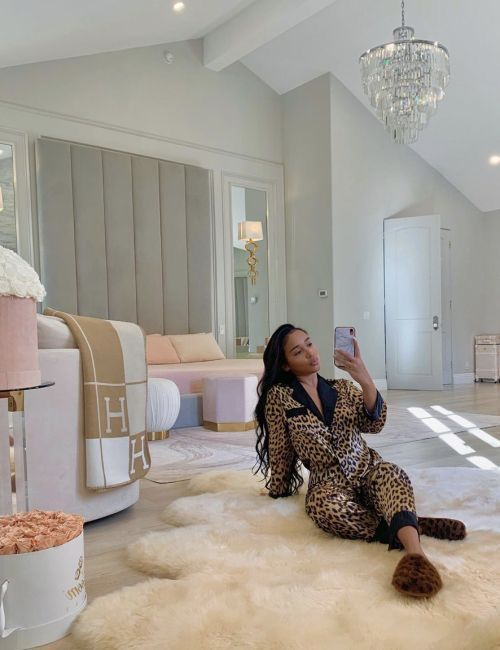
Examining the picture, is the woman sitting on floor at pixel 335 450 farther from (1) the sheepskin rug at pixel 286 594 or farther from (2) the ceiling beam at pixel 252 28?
(2) the ceiling beam at pixel 252 28

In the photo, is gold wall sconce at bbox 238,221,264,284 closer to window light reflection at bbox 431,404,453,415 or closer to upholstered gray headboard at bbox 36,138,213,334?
upholstered gray headboard at bbox 36,138,213,334

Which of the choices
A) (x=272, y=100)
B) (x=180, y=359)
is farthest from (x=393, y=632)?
(x=272, y=100)

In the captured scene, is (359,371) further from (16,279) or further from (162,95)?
(162,95)

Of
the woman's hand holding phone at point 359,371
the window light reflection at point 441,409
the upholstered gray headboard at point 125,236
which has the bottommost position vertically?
the window light reflection at point 441,409

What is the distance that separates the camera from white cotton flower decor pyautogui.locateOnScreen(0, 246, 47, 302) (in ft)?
4.93

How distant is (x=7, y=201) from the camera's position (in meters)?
5.32

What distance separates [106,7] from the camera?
475 centimetres


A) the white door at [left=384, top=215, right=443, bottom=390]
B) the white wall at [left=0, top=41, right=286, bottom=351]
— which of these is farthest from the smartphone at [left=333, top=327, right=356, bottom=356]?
the white door at [left=384, top=215, right=443, bottom=390]

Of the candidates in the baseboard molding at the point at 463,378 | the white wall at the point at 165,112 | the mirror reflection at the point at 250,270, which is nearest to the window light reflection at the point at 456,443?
the mirror reflection at the point at 250,270

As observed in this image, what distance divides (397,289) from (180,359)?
3167mm

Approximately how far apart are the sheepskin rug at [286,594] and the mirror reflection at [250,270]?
503 cm

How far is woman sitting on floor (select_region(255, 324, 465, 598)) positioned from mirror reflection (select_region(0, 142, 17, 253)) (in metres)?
3.84

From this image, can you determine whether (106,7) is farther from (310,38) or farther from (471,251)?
(471,251)

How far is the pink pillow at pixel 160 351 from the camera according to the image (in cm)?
579
